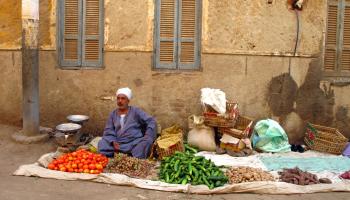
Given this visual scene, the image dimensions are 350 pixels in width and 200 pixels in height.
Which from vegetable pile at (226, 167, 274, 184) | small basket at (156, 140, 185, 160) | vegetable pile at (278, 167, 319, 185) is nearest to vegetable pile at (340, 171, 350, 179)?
vegetable pile at (278, 167, 319, 185)

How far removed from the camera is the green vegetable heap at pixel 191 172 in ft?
18.6

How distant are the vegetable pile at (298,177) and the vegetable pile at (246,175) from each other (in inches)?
7.7

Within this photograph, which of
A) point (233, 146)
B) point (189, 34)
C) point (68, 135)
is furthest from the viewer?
point (189, 34)

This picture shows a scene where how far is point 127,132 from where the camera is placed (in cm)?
671

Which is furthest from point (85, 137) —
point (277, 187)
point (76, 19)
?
point (277, 187)

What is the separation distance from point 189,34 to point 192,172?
287 cm

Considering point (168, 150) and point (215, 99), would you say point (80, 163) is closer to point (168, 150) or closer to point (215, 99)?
point (168, 150)

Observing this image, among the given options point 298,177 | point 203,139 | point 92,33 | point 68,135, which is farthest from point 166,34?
point 298,177

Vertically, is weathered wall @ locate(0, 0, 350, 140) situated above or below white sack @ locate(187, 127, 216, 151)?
above

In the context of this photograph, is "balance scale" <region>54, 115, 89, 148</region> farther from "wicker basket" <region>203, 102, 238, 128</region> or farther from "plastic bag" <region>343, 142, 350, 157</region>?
"plastic bag" <region>343, 142, 350, 157</region>

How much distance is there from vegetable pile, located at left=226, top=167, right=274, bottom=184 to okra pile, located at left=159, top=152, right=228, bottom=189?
0.13m

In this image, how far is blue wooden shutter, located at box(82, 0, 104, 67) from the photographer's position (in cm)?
773

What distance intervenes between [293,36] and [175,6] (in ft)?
7.04

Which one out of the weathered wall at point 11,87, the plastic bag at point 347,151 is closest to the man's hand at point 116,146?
the weathered wall at point 11,87
